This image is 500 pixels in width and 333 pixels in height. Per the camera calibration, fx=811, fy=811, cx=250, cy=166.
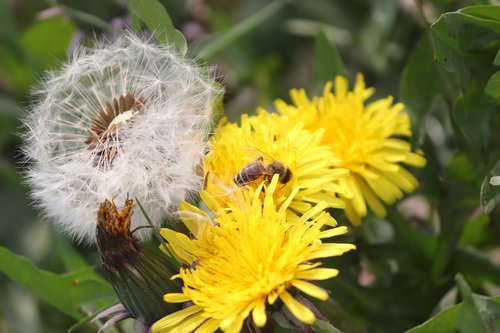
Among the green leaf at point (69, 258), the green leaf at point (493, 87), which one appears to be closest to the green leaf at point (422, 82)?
the green leaf at point (493, 87)

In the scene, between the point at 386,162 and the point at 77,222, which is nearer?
the point at 77,222

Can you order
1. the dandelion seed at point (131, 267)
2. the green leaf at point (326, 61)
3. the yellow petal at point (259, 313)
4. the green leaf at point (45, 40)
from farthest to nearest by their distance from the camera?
the green leaf at point (45, 40) → the green leaf at point (326, 61) → the dandelion seed at point (131, 267) → the yellow petal at point (259, 313)


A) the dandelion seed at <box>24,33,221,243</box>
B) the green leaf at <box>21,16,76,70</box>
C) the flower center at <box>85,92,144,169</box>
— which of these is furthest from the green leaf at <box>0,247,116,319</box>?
the green leaf at <box>21,16,76,70</box>

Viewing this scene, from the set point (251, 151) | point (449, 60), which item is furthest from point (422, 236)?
point (251, 151)

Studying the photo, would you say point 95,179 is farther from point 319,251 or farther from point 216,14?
point 216,14

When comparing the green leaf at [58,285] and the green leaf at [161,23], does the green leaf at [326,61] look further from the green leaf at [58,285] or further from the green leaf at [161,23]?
the green leaf at [58,285]

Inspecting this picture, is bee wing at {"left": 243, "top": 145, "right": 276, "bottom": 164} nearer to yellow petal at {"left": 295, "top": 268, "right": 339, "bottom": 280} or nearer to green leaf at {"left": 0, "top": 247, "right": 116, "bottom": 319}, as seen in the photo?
yellow petal at {"left": 295, "top": 268, "right": 339, "bottom": 280}
